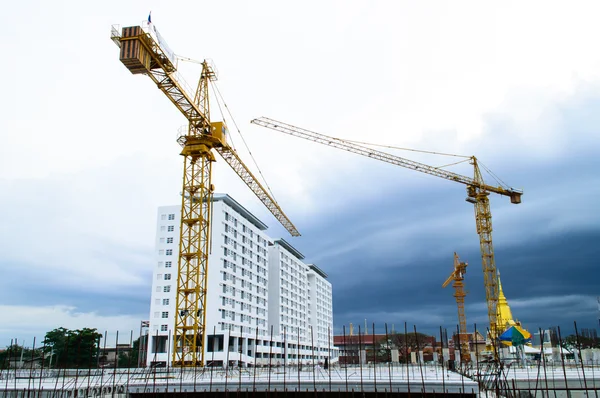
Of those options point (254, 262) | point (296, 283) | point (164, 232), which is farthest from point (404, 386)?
point (296, 283)

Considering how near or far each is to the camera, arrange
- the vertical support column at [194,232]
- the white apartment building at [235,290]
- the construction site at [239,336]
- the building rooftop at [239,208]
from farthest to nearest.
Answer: the building rooftop at [239,208], the white apartment building at [235,290], the vertical support column at [194,232], the construction site at [239,336]

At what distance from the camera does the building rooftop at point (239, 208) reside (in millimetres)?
73312

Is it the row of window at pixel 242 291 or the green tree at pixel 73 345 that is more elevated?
the row of window at pixel 242 291

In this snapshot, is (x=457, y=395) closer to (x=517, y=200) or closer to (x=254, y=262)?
(x=517, y=200)

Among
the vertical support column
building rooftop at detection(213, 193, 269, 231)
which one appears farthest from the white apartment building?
the vertical support column

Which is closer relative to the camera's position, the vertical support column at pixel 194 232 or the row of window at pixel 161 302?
the vertical support column at pixel 194 232

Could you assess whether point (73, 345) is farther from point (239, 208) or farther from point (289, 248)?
point (289, 248)

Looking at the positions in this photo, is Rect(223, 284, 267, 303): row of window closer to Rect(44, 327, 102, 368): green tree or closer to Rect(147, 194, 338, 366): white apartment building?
Rect(147, 194, 338, 366): white apartment building

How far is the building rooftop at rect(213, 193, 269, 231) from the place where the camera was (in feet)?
241

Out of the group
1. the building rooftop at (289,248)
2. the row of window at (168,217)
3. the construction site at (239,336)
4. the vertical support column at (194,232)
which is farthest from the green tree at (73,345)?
the building rooftop at (289,248)

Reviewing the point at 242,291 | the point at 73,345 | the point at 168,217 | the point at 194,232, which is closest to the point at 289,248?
the point at 242,291

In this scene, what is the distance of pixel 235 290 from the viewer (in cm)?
7494

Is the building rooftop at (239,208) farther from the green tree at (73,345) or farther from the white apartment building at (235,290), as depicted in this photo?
the green tree at (73,345)

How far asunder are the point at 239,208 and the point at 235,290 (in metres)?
12.7
